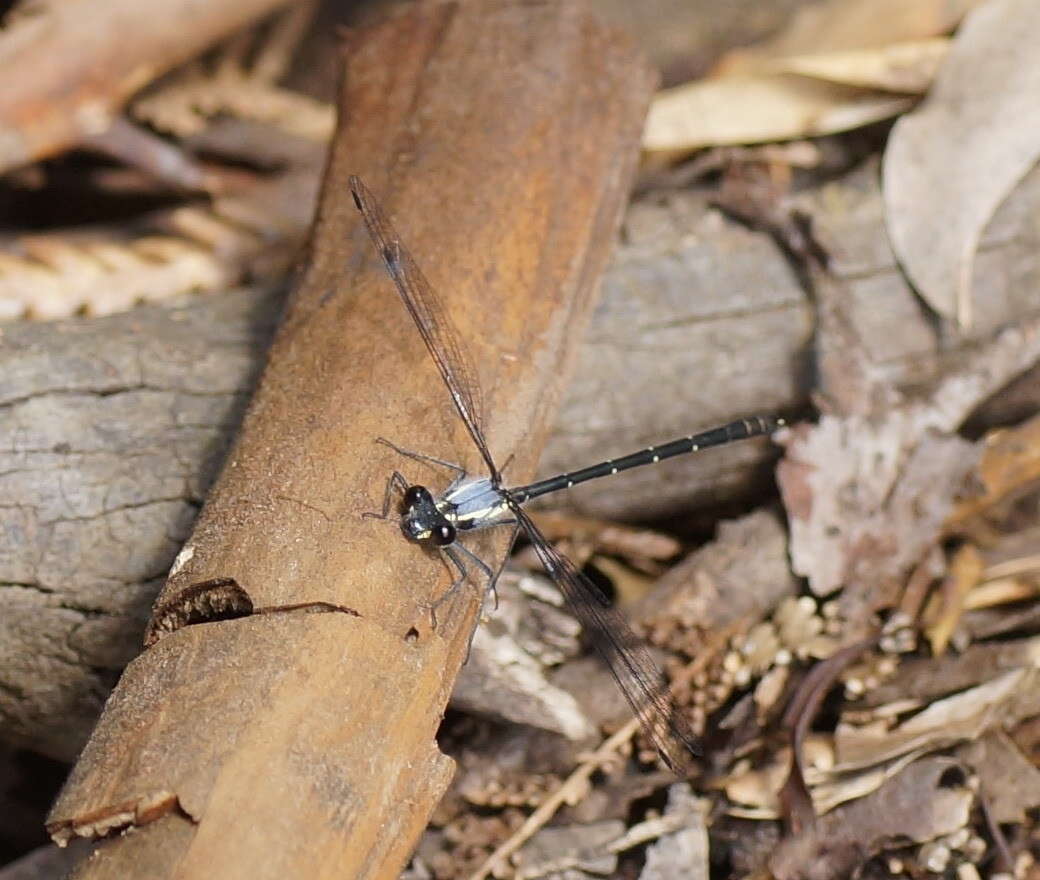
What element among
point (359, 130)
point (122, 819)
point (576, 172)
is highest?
point (359, 130)

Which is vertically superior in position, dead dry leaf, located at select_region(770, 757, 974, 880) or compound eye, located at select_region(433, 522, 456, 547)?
compound eye, located at select_region(433, 522, 456, 547)

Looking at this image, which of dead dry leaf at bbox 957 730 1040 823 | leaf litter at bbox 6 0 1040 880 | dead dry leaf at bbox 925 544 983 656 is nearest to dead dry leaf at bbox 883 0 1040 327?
leaf litter at bbox 6 0 1040 880

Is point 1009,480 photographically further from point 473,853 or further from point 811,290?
point 473,853

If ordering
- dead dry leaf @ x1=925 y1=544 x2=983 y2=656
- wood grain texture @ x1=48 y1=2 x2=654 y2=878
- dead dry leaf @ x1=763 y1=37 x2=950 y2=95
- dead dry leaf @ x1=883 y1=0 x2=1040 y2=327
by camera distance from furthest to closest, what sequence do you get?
dead dry leaf @ x1=763 y1=37 x2=950 y2=95 → dead dry leaf @ x1=883 y1=0 x2=1040 y2=327 → dead dry leaf @ x1=925 y1=544 x2=983 y2=656 → wood grain texture @ x1=48 y1=2 x2=654 y2=878

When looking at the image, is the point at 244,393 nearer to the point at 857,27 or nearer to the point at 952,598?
the point at 952,598

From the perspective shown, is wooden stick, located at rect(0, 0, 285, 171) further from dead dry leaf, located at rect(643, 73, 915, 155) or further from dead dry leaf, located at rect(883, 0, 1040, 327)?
dead dry leaf, located at rect(883, 0, 1040, 327)

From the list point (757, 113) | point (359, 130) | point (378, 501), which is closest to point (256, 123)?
point (359, 130)
